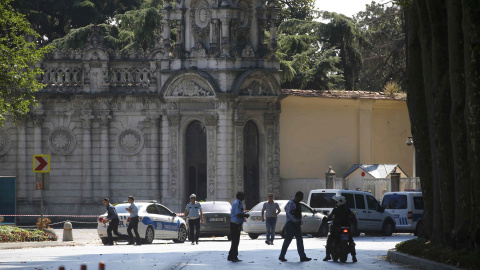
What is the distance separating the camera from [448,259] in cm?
2130

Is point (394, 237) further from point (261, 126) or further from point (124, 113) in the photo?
point (124, 113)

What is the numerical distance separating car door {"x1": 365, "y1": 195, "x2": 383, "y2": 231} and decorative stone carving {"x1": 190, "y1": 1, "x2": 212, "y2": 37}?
508 inches

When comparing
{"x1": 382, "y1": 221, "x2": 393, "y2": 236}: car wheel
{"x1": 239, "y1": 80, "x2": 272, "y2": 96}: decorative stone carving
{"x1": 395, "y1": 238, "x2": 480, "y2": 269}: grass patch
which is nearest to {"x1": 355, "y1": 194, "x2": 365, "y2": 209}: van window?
{"x1": 382, "y1": 221, "x2": 393, "y2": 236}: car wheel

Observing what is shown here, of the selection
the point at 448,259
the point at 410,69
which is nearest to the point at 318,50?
the point at 410,69

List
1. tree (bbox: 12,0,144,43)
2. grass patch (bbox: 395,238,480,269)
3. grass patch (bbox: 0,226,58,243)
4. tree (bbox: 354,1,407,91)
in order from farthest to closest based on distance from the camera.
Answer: tree (bbox: 12,0,144,43), tree (bbox: 354,1,407,91), grass patch (bbox: 0,226,58,243), grass patch (bbox: 395,238,480,269)

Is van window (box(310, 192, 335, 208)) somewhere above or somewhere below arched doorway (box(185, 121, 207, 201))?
below

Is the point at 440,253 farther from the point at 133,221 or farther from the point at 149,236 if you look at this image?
the point at 149,236

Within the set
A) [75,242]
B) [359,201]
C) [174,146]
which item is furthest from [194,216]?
[174,146]

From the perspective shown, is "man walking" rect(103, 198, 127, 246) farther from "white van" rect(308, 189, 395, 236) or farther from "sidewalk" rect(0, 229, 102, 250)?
"white van" rect(308, 189, 395, 236)

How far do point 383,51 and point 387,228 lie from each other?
25.5 metres

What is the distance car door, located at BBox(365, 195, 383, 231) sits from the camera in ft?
125

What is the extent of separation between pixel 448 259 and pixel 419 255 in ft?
8.91

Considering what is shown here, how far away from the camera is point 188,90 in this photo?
47.3 m

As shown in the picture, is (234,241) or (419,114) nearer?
(234,241)
